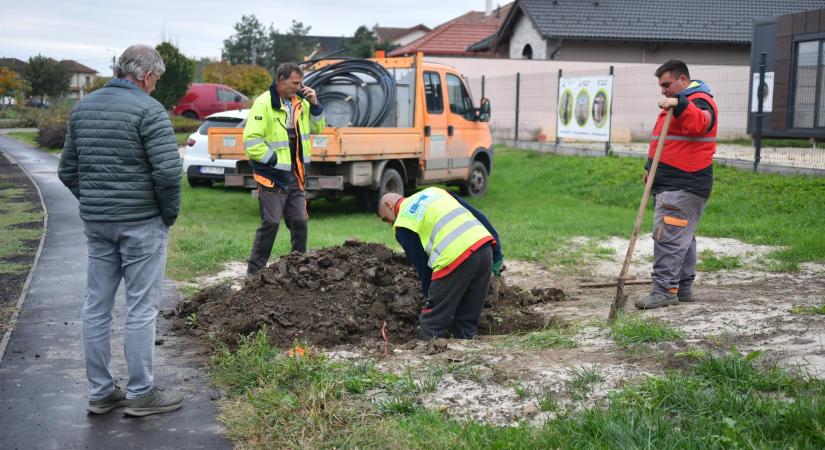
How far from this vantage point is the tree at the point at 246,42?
282ft

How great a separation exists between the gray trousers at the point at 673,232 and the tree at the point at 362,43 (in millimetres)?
47850

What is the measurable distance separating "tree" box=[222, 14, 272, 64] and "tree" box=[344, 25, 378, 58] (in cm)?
1868

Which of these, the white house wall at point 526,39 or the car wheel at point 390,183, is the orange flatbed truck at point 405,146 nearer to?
the car wheel at point 390,183

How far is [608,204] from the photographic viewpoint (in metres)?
15.3

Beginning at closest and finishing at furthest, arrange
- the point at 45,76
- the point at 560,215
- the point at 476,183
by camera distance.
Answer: the point at 560,215
the point at 476,183
the point at 45,76

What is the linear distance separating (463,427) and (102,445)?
1882 millimetres

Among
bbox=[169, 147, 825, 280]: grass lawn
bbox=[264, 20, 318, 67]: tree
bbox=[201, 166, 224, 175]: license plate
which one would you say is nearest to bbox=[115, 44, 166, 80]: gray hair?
bbox=[169, 147, 825, 280]: grass lawn

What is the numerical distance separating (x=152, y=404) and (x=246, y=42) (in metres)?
86.5

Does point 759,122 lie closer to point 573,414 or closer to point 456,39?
point 573,414

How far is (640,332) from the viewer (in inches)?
211

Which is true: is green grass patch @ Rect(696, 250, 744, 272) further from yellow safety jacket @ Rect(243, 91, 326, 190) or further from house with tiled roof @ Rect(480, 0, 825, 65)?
house with tiled roof @ Rect(480, 0, 825, 65)

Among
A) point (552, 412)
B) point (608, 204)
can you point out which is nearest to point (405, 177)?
point (608, 204)

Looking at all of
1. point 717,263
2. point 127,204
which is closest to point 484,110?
point 717,263

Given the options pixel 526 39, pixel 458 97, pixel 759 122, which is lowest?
pixel 759 122
